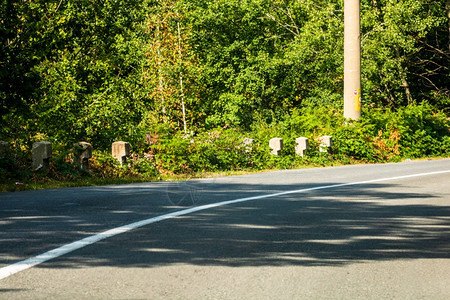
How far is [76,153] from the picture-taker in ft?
47.2

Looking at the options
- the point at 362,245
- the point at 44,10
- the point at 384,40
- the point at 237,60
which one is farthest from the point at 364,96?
the point at 362,245

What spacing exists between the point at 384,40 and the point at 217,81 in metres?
11.7

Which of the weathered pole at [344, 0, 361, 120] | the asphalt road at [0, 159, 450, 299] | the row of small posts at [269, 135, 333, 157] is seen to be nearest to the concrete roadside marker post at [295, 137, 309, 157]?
the row of small posts at [269, 135, 333, 157]

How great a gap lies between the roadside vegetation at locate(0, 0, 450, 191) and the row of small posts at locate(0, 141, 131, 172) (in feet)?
0.59

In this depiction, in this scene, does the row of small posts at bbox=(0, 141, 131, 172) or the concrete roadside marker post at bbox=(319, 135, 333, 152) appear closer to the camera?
the row of small posts at bbox=(0, 141, 131, 172)

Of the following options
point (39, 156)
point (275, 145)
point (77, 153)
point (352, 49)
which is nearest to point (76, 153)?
point (77, 153)

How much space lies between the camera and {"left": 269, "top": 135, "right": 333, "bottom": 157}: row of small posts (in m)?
19.1

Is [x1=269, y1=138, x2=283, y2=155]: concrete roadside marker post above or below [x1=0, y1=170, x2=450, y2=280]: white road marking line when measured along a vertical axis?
above

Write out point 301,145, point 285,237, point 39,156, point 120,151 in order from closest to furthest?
point 285,237 → point 39,156 → point 120,151 → point 301,145

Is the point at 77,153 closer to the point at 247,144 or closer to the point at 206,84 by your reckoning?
the point at 247,144

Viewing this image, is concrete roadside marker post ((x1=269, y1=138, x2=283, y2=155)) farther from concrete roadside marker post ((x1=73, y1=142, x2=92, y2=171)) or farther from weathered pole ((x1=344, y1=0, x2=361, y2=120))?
concrete roadside marker post ((x1=73, y1=142, x2=92, y2=171))

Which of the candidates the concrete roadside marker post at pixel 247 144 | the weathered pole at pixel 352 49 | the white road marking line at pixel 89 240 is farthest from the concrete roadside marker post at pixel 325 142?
the white road marking line at pixel 89 240

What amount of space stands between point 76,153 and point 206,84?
2687 cm

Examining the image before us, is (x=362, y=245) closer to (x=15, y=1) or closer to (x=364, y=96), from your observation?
(x=15, y=1)
